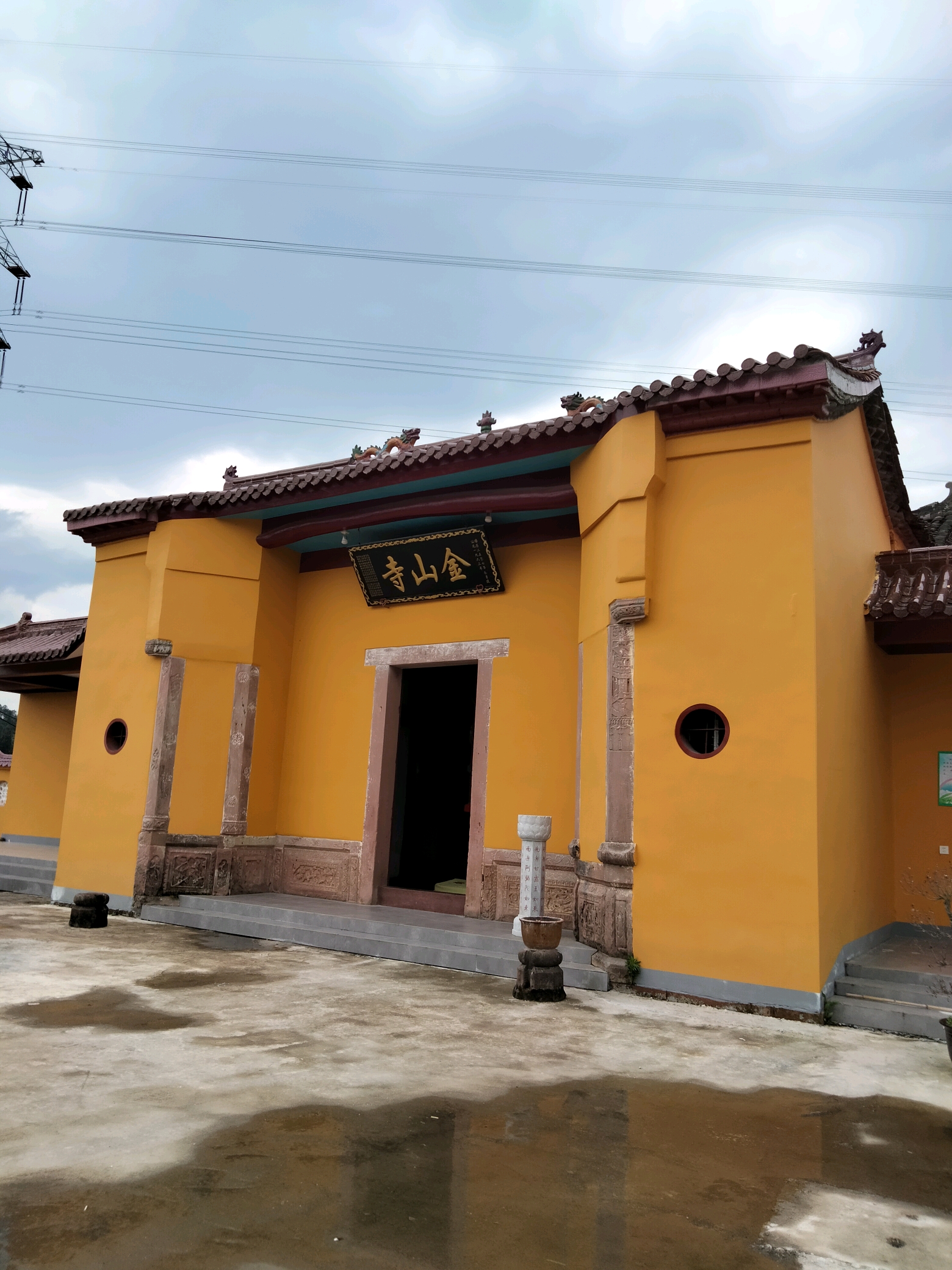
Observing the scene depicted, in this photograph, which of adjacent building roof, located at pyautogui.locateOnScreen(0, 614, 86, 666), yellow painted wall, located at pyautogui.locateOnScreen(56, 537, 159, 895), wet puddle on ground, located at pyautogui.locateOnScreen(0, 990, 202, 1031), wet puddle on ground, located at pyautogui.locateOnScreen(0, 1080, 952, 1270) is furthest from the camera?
adjacent building roof, located at pyautogui.locateOnScreen(0, 614, 86, 666)

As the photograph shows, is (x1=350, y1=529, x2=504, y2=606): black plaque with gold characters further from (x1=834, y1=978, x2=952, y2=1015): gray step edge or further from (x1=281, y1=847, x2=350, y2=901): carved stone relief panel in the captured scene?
(x1=834, y1=978, x2=952, y2=1015): gray step edge

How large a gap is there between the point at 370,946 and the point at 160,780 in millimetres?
2983

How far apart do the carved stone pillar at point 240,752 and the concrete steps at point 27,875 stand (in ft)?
8.79

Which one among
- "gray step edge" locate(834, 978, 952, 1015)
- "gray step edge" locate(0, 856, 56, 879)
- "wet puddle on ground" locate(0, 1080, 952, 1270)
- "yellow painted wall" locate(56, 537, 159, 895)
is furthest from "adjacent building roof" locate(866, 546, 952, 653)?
"gray step edge" locate(0, 856, 56, 879)

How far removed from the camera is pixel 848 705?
254 inches

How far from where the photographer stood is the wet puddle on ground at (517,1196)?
2.42 meters

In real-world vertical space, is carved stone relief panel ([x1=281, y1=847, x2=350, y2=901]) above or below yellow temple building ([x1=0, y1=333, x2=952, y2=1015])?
below

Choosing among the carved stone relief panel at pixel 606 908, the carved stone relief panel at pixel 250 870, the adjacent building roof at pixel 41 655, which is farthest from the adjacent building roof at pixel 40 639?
the carved stone relief panel at pixel 606 908

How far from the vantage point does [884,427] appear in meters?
7.73

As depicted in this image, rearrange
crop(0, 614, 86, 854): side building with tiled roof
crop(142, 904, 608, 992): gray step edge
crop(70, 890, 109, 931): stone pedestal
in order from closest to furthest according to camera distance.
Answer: crop(142, 904, 608, 992): gray step edge → crop(70, 890, 109, 931): stone pedestal → crop(0, 614, 86, 854): side building with tiled roof

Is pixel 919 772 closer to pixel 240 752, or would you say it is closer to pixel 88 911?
pixel 240 752

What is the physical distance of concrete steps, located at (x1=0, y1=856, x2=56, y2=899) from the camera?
1023cm

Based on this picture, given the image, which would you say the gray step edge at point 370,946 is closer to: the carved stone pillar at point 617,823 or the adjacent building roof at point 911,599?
the carved stone pillar at point 617,823

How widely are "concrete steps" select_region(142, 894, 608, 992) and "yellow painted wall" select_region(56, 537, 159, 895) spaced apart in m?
0.87
